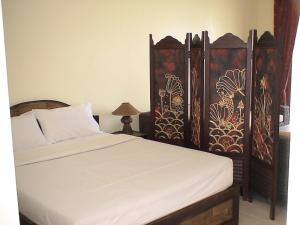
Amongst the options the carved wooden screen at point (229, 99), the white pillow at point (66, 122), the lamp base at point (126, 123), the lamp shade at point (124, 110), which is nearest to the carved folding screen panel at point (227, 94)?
the carved wooden screen at point (229, 99)

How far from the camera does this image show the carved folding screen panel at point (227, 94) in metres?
3.35

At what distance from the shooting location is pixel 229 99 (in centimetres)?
344

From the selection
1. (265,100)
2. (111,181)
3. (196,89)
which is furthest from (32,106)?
(265,100)

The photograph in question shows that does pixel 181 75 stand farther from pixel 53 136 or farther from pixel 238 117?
pixel 53 136

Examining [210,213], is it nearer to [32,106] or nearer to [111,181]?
[111,181]

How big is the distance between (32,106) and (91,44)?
1.06 meters

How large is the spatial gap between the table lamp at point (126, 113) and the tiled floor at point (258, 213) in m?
1.62

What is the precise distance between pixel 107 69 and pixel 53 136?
49.6 inches

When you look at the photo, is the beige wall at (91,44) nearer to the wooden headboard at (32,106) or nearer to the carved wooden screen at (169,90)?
the wooden headboard at (32,106)

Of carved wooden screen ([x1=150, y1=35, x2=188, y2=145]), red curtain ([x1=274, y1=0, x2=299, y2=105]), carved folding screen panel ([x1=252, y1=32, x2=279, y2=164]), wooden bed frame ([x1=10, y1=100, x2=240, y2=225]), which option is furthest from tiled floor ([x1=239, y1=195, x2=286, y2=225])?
red curtain ([x1=274, y1=0, x2=299, y2=105])

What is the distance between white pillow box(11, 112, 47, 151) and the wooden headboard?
0.17 metres

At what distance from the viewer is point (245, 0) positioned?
18.9 ft

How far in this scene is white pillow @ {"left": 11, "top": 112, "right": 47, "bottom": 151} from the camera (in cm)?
311

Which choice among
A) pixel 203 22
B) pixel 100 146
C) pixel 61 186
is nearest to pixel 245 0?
pixel 203 22
